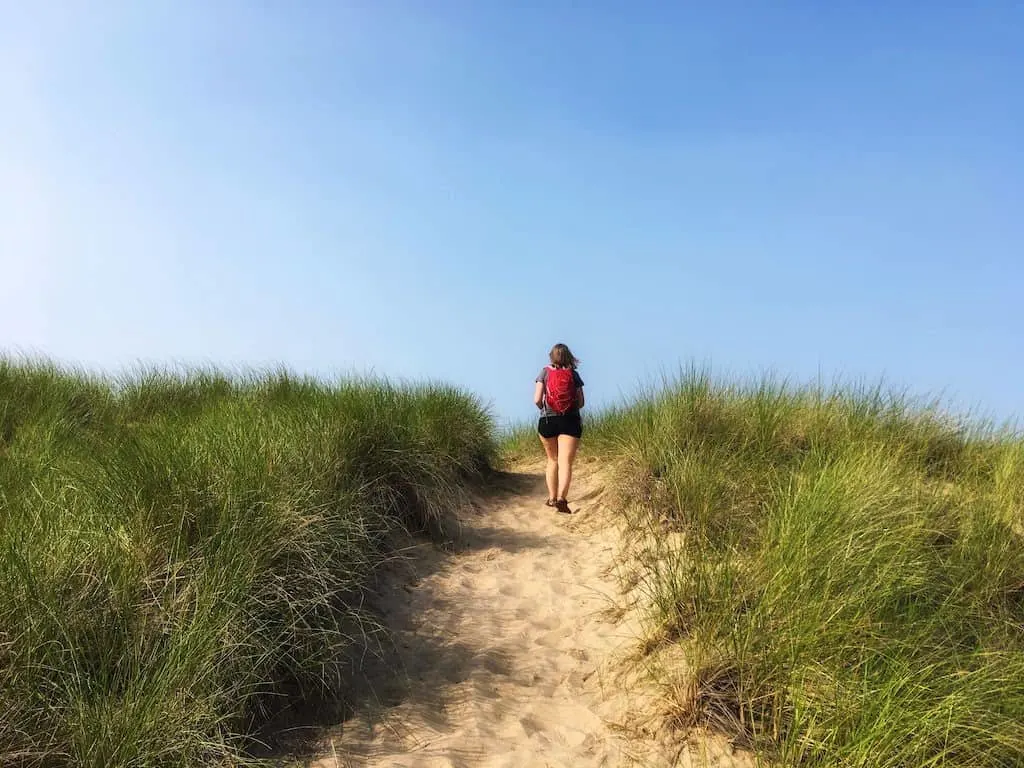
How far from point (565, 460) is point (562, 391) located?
2.64 feet

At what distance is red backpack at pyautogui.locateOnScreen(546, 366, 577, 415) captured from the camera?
24.2ft

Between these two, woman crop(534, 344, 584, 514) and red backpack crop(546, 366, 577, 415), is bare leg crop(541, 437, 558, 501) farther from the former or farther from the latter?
red backpack crop(546, 366, 577, 415)

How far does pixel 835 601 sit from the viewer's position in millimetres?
3498

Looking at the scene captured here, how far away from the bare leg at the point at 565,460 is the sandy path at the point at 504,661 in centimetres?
80

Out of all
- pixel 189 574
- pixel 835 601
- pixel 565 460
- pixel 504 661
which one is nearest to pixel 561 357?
pixel 565 460

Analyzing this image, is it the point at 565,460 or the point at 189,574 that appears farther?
the point at 565,460

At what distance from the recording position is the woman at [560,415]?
7.36 metres

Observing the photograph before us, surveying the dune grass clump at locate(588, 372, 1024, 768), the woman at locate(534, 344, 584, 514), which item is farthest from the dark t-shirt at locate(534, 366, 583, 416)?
the dune grass clump at locate(588, 372, 1024, 768)

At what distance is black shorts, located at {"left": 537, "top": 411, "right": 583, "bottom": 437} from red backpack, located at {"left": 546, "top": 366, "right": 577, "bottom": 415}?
8 cm

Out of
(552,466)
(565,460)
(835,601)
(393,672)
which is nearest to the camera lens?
(835,601)

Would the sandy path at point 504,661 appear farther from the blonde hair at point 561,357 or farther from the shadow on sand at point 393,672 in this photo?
the blonde hair at point 561,357

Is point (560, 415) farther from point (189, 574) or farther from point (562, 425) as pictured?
point (189, 574)

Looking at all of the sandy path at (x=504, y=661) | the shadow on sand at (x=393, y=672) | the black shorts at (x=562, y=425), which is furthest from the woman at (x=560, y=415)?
the shadow on sand at (x=393, y=672)

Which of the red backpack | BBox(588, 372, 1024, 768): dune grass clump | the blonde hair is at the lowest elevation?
BBox(588, 372, 1024, 768): dune grass clump
